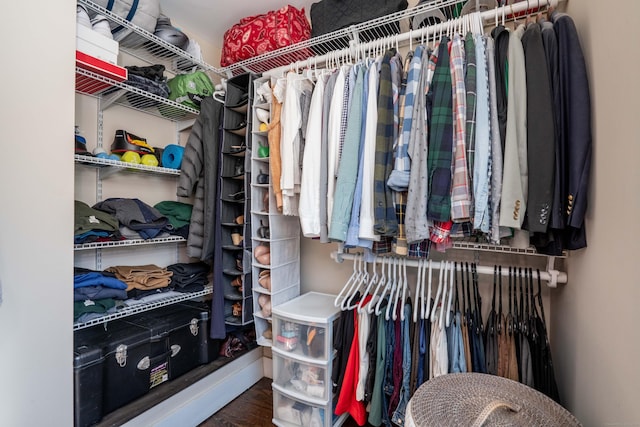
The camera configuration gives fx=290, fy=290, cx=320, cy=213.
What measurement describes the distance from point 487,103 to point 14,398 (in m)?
1.78

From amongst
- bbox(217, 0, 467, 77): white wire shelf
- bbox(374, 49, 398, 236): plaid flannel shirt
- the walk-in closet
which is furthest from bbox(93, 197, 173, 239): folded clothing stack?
bbox(374, 49, 398, 236): plaid flannel shirt

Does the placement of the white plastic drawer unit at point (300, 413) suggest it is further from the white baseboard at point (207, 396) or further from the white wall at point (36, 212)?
the white wall at point (36, 212)

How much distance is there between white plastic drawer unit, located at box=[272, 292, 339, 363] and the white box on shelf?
1.42 metres

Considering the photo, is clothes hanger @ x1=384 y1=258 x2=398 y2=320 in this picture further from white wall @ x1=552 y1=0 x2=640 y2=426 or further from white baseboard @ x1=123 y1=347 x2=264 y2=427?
white baseboard @ x1=123 y1=347 x2=264 y2=427

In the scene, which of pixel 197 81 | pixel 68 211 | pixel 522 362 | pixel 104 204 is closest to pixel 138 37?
pixel 197 81

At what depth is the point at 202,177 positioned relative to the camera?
1.76 meters

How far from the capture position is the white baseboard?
1.36 m

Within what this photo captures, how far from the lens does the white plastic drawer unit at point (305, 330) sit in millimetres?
1394

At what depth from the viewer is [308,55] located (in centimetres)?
175

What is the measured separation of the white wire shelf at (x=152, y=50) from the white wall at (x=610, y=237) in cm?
189

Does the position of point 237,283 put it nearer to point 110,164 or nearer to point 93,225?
point 93,225

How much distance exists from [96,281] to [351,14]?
180 centimetres

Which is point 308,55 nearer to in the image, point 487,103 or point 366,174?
point 366,174

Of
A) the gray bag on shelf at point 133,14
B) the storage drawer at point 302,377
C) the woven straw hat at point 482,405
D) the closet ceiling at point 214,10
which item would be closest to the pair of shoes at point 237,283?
the storage drawer at point 302,377
